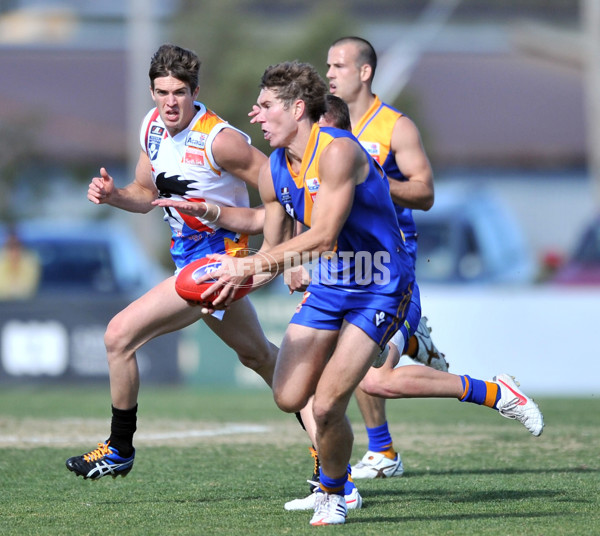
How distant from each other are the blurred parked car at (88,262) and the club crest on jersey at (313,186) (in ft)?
33.6

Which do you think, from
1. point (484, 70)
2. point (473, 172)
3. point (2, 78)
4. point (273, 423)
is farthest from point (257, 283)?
point (484, 70)

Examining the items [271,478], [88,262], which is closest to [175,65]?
[271,478]

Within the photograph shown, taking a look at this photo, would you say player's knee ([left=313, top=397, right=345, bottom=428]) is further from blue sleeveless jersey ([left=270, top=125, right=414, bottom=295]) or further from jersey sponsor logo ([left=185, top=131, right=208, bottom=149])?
jersey sponsor logo ([left=185, top=131, right=208, bottom=149])

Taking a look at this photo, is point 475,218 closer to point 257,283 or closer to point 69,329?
point 69,329

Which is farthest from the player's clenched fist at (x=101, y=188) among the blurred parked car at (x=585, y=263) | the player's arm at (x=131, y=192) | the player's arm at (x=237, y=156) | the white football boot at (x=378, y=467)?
the blurred parked car at (x=585, y=263)

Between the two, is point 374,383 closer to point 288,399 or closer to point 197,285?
point 288,399

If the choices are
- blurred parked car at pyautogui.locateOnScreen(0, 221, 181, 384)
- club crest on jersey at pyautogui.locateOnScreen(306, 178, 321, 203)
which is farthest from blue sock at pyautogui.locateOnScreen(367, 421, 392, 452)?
blurred parked car at pyautogui.locateOnScreen(0, 221, 181, 384)

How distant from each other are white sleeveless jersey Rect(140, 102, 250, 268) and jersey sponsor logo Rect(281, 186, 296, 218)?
745 millimetres

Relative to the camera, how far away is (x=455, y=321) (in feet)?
47.1

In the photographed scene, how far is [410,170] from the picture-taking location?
23.5ft

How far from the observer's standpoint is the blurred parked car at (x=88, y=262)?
16078mm

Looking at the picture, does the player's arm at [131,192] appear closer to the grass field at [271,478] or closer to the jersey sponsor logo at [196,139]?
the jersey sponsor logo at [196,139]

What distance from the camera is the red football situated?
5660 millimetres

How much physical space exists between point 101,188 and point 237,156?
769 millimetres
